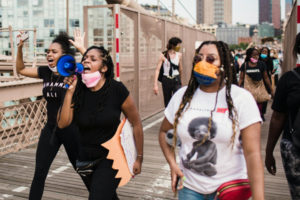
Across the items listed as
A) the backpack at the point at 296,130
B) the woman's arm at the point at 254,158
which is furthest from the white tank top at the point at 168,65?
the woman's arm at the point at 254,158

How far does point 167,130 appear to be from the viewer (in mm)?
2566

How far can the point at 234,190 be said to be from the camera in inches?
88.6

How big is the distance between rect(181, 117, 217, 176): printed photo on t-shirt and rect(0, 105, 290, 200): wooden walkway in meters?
2.41

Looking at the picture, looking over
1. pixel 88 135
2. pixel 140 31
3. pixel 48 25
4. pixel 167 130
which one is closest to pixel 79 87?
pixel 88 135

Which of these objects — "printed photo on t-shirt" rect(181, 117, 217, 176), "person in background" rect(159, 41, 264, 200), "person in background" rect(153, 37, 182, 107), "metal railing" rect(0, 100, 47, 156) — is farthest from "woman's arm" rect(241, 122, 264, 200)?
"person in background" rect(153, 37, 182, 107)

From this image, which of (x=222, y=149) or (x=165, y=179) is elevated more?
(x=222, y=149)

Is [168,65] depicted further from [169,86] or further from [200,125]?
[200,125]

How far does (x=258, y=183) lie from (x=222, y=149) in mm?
253

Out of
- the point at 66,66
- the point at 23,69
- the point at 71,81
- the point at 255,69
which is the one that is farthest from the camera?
the point at 255,69

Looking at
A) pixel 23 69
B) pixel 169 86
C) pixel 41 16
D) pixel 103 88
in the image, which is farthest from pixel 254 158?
pixel 41 16

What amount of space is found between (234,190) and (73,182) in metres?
3.35

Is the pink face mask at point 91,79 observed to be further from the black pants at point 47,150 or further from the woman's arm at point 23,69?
the woman's arm at point 23,69

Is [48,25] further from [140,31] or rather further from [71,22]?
[140,31]

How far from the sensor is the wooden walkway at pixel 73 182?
4.77 metres
